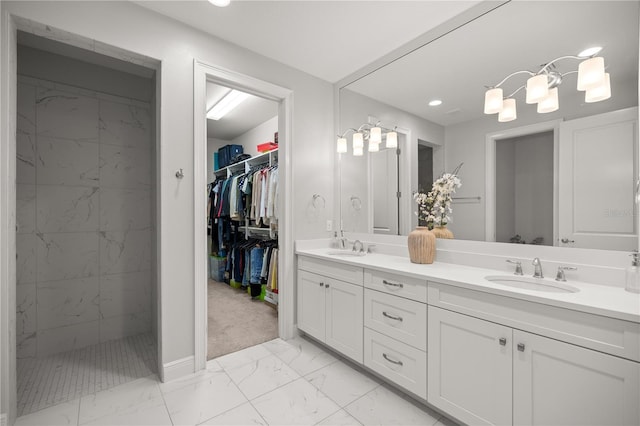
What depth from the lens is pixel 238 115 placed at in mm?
4109

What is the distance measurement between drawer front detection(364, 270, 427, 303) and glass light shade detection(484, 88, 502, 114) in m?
1.18

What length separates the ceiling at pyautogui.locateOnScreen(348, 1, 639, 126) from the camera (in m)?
1.41

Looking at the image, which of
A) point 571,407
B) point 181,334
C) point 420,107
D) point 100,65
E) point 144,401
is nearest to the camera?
point 571,407

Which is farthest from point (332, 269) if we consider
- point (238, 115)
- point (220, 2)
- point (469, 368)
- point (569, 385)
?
point (238, 115)

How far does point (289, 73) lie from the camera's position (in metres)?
2.65

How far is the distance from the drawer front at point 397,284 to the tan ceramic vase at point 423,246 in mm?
317

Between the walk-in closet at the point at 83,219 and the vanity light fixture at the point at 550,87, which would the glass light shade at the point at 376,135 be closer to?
the vanity light fixture at the point at 550,87

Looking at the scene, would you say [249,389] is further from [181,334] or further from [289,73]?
[289,73]

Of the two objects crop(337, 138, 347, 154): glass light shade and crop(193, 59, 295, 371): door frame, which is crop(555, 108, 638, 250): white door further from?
crop(193, 59, 295, 371): door frame

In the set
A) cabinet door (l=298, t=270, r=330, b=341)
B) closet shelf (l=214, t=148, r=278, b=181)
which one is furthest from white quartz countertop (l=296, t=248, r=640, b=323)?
closet shelf (l=214, t=148, r=278, b=181)

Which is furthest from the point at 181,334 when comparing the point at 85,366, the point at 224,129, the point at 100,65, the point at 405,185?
the point at 224,129

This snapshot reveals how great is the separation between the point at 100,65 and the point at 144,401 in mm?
2799

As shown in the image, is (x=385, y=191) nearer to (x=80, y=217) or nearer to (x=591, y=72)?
(x=591, y=72)

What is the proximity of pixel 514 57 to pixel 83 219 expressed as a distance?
139 inches
